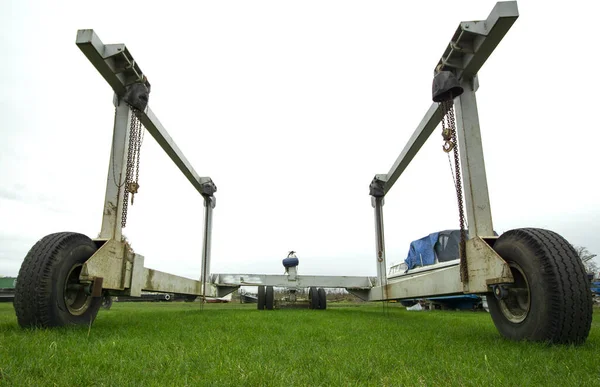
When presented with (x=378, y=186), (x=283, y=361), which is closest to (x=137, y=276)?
(x=283, y=361)

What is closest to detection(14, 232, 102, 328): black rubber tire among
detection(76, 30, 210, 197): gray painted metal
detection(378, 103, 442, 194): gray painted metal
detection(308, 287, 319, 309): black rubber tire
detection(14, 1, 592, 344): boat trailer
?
detection(14, 1, 592, 344): boat trailer

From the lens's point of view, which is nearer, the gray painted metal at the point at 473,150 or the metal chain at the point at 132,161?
the gray painted metal at the point at 473,150

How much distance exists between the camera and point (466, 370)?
6.31 feet

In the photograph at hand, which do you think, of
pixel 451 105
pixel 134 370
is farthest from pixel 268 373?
pixel 451 105

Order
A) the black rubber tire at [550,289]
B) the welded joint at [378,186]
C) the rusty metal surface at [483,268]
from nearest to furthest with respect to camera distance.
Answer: the black rubber tire at [550,289] < the rusty metal surface at [483,268] < the welded joint at [378,186]

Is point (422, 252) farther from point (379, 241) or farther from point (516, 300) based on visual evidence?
point (516, 300)

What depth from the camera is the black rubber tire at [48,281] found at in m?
3.06

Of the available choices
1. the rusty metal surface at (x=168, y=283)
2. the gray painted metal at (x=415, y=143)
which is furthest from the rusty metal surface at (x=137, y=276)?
the gray painted metal at (x=415, y=143)

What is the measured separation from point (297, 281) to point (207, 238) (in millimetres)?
2537

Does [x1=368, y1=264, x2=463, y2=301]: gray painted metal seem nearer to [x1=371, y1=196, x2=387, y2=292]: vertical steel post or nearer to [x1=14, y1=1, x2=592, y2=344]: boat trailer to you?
[x1=14, y1=1, x2=592, y2=344]: boat trailer

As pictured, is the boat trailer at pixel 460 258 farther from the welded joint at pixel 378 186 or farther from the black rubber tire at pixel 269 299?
the black rubber tire at pixel 269 299

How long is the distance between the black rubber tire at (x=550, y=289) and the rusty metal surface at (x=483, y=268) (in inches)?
4.4

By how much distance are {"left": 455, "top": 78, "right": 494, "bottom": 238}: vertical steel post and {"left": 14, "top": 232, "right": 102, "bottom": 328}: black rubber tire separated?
12.6ft

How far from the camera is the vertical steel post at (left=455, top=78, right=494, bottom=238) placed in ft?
12.2
